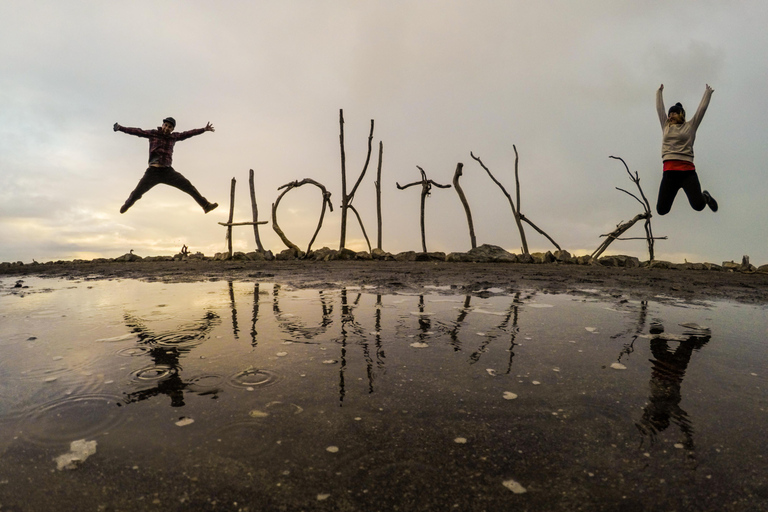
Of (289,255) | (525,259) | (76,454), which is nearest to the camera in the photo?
(76,454)

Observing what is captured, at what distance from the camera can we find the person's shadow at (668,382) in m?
1.68

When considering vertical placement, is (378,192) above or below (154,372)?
above

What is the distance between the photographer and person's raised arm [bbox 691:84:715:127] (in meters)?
5.92

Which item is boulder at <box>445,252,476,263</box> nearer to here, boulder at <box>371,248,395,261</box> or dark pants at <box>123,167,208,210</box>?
boulder at <box>371,248,395,261</box>

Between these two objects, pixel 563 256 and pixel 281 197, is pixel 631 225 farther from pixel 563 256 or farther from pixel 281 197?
pixel 281 197

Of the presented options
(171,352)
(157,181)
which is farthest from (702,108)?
(157,181)

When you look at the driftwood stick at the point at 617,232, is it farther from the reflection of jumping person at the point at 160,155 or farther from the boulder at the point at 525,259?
the reflection of jumping person at the point at 160,155

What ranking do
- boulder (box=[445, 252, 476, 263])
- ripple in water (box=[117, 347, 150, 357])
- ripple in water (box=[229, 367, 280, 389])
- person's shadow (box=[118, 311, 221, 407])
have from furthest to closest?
boulder (box=[445, 252, 476, 263]) → ripple in water (box=[117, 347, 150, 357]) → ripple in water (box=[229, 367, 280, 389]) → person's shadow (box=[118, 311, 221, 407])

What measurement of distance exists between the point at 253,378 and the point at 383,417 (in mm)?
843

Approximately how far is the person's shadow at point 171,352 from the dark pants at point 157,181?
18.5 ft

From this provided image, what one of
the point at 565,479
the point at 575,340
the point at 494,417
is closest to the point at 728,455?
the point at 565,479

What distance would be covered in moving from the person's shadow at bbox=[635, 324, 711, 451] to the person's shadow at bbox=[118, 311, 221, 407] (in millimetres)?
Answer: 1952

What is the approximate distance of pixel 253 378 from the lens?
2199mm

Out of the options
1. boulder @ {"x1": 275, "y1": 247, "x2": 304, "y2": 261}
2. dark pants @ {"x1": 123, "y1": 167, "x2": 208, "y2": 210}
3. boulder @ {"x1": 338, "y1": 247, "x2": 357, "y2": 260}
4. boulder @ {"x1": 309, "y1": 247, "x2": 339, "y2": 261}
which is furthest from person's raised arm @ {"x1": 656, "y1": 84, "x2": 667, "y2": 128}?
boulder @ {"x1": 275, "y1": 247, "x2": 304, "y2": 261}
